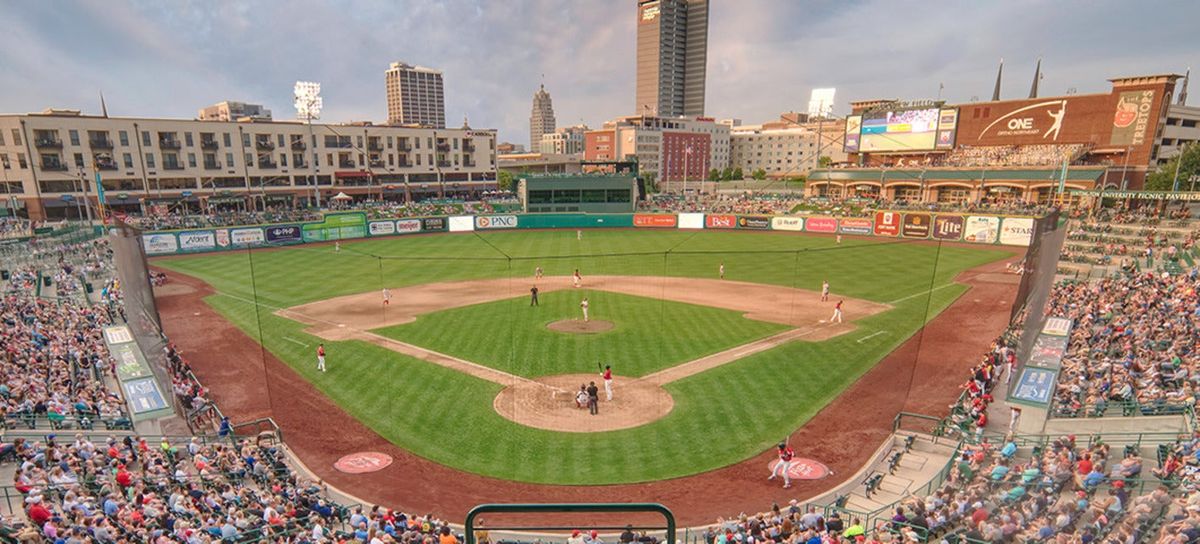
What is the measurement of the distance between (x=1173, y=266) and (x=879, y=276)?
47.7ft

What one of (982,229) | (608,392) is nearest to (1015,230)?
(982,229)

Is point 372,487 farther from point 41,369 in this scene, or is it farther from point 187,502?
point 41,369

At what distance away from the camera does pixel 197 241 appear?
174ft

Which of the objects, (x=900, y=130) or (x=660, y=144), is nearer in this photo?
(x=900, y=130)

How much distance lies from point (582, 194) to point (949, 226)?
40.0 metres

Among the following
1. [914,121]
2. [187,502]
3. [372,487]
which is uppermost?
[914,121]

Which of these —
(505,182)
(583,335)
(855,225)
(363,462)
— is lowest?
(363,462)

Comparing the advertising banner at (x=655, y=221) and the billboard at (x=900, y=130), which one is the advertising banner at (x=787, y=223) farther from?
the billboard at (x=900, y=130)

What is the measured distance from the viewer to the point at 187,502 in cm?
1220

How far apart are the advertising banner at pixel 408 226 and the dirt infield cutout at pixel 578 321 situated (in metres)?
27.1

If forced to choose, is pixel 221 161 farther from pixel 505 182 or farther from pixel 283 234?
pixel 505 182

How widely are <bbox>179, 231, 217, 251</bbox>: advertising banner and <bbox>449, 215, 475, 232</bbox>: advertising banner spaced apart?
74.3 feet

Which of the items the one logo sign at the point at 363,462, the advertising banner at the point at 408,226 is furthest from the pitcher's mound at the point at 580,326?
the advertising banner at the point at 408,226

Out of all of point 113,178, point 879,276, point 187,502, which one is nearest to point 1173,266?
point 879,276
